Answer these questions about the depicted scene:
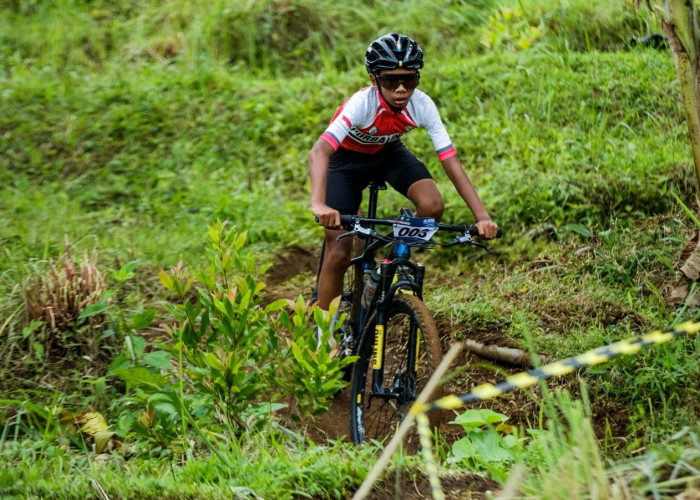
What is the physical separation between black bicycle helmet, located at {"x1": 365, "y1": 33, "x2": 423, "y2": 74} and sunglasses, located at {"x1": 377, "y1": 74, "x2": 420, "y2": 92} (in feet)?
0.18

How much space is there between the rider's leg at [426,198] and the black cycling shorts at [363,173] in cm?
5

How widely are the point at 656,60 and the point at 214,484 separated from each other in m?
5.96

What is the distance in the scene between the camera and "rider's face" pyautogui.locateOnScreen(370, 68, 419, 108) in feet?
14.8

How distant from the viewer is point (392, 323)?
4.62 meters

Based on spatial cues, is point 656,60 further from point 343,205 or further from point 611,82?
point 343,205

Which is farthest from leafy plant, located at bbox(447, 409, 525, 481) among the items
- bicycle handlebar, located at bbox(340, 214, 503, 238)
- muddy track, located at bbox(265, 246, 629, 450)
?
bicycle handlebar, located at bbox(340, 214, 503, 238)

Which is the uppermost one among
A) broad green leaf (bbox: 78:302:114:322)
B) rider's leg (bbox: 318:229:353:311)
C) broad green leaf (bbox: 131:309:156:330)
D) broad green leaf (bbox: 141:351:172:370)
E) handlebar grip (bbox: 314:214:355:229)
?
handlebar grip (bbox: 314:214:355:229)

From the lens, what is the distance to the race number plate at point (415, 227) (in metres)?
4.08

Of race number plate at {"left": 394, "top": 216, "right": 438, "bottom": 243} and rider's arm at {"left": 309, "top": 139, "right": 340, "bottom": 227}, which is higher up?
rider's arm at {"left": 309, "top": 139, "right": 340, "bottom": 227}

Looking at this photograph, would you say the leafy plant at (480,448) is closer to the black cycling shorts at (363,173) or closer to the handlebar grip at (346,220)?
the handlebar grip at (346,220)

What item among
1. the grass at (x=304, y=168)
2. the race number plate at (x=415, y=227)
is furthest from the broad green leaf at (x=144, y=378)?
the race number plate at (x=415, y=227)

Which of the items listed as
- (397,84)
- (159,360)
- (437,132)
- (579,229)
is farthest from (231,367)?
(579,229)

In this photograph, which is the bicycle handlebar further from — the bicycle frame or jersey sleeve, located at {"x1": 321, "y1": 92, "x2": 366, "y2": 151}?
jersey sleeve, located at {"x1": 321, "y1": 92, "x2": 366, "y2": 151}

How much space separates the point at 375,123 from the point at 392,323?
1.14 metres
